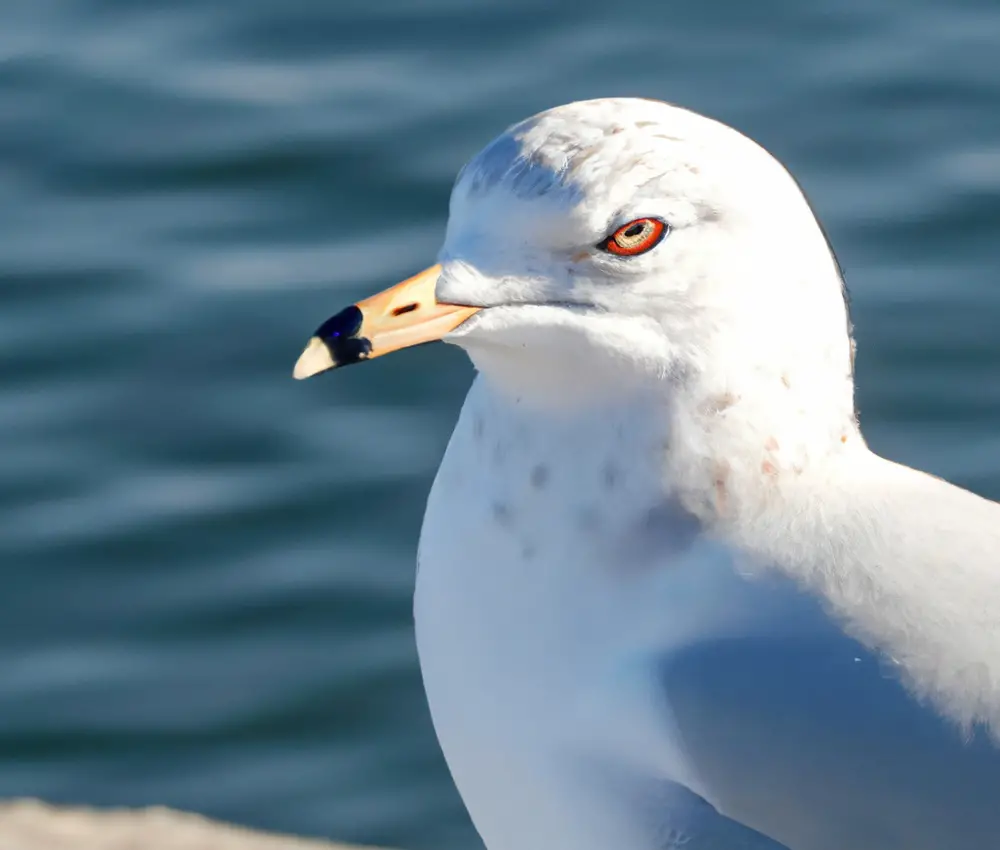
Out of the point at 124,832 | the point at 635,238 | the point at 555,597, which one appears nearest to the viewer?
the point at 635,238

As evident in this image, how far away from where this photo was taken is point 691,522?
10.7ft

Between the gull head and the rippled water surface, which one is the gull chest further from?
the rippled water surface

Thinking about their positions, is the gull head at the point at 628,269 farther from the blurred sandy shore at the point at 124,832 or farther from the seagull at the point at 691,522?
the blurred sandy shore at the point at 124,832

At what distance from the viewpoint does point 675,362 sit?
3.20 meters

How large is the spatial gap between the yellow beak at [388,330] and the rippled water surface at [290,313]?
74.9 inches

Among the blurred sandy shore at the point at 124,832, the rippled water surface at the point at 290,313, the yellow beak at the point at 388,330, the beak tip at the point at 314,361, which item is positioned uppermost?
the yellow beak at the point at 388,330

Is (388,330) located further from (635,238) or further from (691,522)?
(691,522)

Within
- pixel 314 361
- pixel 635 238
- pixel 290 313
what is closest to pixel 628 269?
pixel 635 238

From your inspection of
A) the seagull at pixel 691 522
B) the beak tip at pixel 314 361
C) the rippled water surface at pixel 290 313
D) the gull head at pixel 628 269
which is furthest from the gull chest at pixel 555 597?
the rippled water surface at pixel 290 313

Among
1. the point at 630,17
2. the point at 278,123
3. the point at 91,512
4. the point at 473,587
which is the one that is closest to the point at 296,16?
the point at 278,123

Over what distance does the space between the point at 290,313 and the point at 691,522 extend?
2.78m

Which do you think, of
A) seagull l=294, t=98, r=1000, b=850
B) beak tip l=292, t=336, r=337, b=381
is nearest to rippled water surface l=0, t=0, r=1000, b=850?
seagull l=294, t=98, r=1000, b=850

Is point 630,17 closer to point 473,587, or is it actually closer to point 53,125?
point 53,125

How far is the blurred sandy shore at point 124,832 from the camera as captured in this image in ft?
15.2
